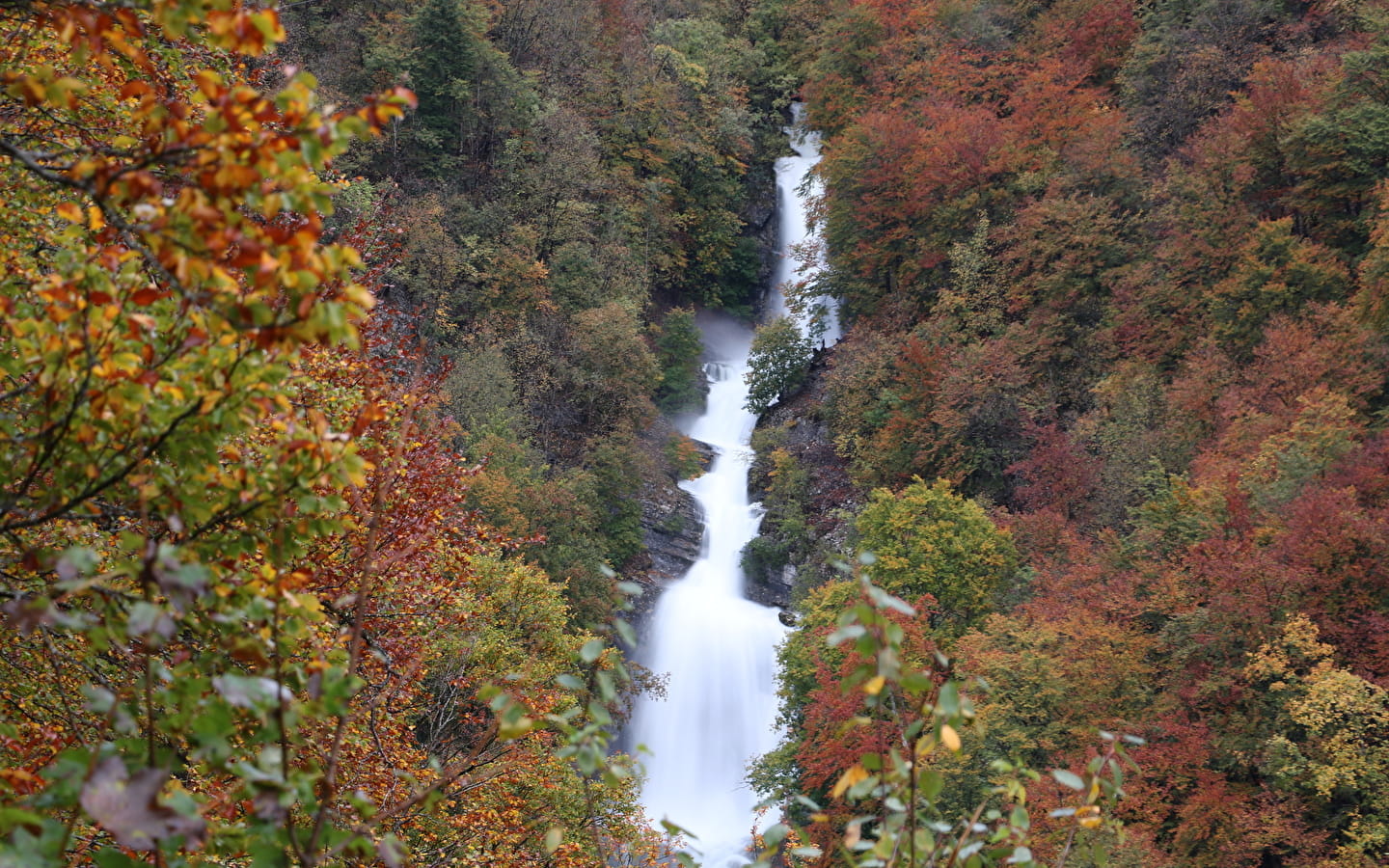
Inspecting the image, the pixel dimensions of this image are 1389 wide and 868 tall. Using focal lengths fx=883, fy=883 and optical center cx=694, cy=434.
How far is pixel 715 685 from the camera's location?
2258 centimetres

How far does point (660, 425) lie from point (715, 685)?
31.7ft

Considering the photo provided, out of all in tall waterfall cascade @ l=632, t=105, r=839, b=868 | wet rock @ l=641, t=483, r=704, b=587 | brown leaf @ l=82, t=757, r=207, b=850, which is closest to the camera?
brown leaf @ l=82, t=757, r=207, b=850

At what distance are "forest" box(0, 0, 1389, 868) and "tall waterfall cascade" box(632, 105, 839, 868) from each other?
1137 mm

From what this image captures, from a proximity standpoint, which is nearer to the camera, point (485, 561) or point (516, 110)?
point (485, 561)

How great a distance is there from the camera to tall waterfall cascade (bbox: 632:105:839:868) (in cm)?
2044

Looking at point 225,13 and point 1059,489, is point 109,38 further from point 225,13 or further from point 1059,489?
point 1059,489

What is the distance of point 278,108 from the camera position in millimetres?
2398

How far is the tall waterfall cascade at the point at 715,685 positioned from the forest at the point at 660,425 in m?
1.14

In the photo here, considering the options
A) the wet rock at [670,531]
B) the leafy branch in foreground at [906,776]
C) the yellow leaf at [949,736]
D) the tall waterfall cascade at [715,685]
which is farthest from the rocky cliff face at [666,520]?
the yellow leaf at [949,736]

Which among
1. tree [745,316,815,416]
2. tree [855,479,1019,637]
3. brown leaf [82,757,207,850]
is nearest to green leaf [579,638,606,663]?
brown leaf [82,757,207,850]

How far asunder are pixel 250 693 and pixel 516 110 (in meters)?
31.0

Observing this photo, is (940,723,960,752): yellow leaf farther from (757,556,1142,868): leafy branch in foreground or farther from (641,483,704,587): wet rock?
(641,483,704,587): wet rock

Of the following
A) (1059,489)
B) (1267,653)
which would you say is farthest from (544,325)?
(1267,653)

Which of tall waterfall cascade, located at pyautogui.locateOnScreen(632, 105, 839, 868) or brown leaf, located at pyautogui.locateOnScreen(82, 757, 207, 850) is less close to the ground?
tall waterfall cascade, located at pyautogui.locateOnScreen(632, 105, 839, 868)
